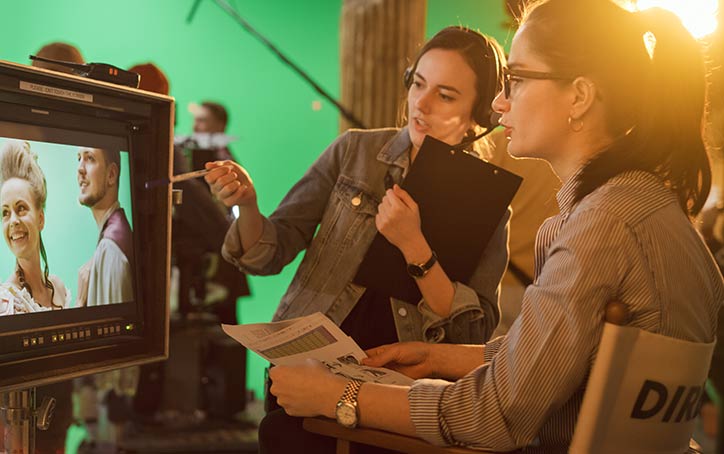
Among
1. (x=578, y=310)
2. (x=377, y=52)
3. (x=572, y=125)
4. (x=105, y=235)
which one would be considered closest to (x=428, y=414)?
(x=578, y=310)

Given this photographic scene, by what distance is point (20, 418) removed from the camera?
1.19m

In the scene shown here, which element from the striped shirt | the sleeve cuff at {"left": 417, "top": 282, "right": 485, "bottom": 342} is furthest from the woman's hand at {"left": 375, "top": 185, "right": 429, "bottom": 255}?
the striped shirt

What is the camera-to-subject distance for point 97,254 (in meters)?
1.27

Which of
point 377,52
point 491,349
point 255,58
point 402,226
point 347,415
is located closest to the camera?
point 347,415

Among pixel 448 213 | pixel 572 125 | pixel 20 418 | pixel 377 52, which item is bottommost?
pixel 20 418

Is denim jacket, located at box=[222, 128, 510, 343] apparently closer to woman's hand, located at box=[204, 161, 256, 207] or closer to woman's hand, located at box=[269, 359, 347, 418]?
woman's hand, located at box=[204, 161, 256, 207]

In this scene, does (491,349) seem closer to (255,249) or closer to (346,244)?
(346,244)

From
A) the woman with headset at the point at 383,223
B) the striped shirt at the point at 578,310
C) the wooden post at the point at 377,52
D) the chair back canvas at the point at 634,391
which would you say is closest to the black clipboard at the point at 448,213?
the woman with headset at the point at 383,223

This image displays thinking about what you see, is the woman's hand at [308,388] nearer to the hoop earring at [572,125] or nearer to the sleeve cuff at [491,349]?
the sleeve cuff at [491,349]

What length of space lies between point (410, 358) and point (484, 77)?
0.71 meters

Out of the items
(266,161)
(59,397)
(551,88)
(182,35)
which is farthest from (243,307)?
(551,88)

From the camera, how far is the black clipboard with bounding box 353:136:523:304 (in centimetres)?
161

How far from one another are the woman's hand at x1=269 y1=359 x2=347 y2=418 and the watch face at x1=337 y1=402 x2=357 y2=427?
0.02m

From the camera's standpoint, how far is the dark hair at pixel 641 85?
1092 mm
